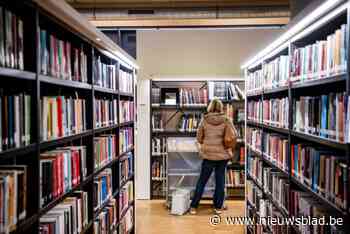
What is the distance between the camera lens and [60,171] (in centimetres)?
214

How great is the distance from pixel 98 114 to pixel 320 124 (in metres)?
1.71

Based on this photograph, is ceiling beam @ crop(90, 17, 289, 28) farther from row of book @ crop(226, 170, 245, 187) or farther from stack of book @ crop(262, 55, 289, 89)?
row of book @ crop(226, 170, 245, 187)

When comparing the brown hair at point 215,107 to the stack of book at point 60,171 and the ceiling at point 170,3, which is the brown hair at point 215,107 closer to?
the ceiling at point 170,3

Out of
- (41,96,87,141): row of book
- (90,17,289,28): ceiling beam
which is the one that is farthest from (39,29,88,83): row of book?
(90,17,289,28): ceiling beam

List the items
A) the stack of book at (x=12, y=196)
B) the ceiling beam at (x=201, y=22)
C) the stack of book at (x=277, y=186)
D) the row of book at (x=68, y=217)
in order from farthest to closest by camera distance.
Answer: the ceiling beam at (x=201, y=22) < the stack of book at (x=277, y=186) < the row of book at (x=68, y=217) < the stack of book at (x=12, y=196)

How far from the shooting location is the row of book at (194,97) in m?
6.00

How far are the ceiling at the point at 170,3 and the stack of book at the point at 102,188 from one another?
2.37 meters

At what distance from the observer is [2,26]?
4.88ft

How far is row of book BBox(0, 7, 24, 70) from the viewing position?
58.7 inches

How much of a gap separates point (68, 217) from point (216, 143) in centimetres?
309

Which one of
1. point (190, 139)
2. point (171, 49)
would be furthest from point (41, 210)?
point (171, 49)

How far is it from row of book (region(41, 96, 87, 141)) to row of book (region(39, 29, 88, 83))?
0.15 m

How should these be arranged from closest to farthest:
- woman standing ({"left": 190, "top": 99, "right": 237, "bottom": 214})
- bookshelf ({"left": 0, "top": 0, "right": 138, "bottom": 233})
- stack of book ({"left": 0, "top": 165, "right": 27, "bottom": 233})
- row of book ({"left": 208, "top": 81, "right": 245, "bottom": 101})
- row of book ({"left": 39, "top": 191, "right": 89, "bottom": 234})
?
stack of book ({"left": 0, "top": 165, "right": 27, "bottom": 233}) → bookshelf ({"left": 0, "top": 0, "right": 138, "bottom": 233}) → row of book ({"left": 39, "top": 191, "right": 89, "bottom": 234}) → woman standing ({"left": 190, "top": 99, "right": 237, "bottom": 214}) → row of book ({"left": 208, "top": 81, "right": 245, "bottom": 101})

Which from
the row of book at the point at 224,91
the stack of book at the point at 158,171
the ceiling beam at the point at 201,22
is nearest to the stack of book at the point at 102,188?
the ceiling beam at the point at 201,22
